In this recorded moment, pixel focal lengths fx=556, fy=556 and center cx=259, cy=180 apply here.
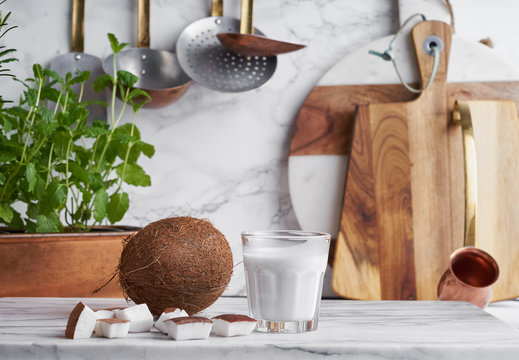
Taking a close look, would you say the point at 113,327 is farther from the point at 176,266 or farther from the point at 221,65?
the point at 221,65

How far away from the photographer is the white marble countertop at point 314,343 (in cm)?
51

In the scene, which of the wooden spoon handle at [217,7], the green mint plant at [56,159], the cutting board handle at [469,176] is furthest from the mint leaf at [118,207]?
the cutting board handle at [469,176]

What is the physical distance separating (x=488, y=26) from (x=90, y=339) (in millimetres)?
1108

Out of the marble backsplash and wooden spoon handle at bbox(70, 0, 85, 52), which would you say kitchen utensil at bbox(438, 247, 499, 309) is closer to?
the marble backsplash

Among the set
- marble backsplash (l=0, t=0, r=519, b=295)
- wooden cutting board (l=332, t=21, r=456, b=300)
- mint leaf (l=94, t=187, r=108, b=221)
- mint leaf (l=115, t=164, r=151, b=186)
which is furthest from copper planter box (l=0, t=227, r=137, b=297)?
wooden cutting board (l=332, t=21, r=456, b=300)

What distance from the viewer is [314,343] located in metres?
0.52

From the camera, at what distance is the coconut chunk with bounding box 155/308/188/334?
1.84 feet

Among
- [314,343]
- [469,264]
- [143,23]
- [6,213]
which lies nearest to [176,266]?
[314,343]

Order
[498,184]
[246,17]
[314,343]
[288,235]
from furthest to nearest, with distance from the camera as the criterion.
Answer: [246,17] < [498,184] < [288,235] < [314,343]

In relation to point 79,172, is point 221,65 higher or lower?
higher

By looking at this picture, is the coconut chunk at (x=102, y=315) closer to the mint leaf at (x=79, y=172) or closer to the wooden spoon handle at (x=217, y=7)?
the mint leaf at (x=79, y=172)

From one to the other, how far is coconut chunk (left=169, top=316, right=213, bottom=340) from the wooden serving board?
2.22ft

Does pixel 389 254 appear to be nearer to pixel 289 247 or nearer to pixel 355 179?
pixel 355 179

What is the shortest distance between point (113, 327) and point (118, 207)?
0.47 metres
